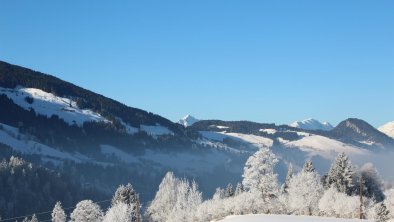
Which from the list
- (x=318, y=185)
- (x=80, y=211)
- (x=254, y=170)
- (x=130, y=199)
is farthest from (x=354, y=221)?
(x=80, y=211)

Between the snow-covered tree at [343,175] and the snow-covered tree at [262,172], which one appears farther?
the snow-covered tree at [343,175]

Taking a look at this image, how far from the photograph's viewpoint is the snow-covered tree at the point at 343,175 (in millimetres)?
122812

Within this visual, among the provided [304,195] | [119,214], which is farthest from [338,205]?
[119,214]

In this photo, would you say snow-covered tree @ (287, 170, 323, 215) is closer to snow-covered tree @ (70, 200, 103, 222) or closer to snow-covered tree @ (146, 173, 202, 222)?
snow-covered tree @ (146, 173, 202, 222)

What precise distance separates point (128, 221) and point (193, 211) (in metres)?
20.2

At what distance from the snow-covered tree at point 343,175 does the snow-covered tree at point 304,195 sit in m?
5.08

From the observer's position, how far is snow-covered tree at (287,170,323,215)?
11481 cm

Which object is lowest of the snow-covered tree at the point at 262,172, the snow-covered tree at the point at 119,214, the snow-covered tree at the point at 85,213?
the snow-covered tree at the point at 85,213

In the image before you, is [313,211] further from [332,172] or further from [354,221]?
[354,221]

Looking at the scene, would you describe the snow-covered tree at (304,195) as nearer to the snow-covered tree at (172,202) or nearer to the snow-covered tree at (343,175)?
the snow-covered tree at (343,175)

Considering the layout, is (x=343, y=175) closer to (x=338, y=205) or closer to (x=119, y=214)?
(x=338, y=205)

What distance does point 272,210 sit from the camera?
111438 millimetres

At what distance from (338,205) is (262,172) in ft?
54.7

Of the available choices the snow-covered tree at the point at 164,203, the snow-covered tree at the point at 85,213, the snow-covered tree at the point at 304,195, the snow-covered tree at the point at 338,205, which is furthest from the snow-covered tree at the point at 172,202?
the snow-covered tree at the point at 338,205
